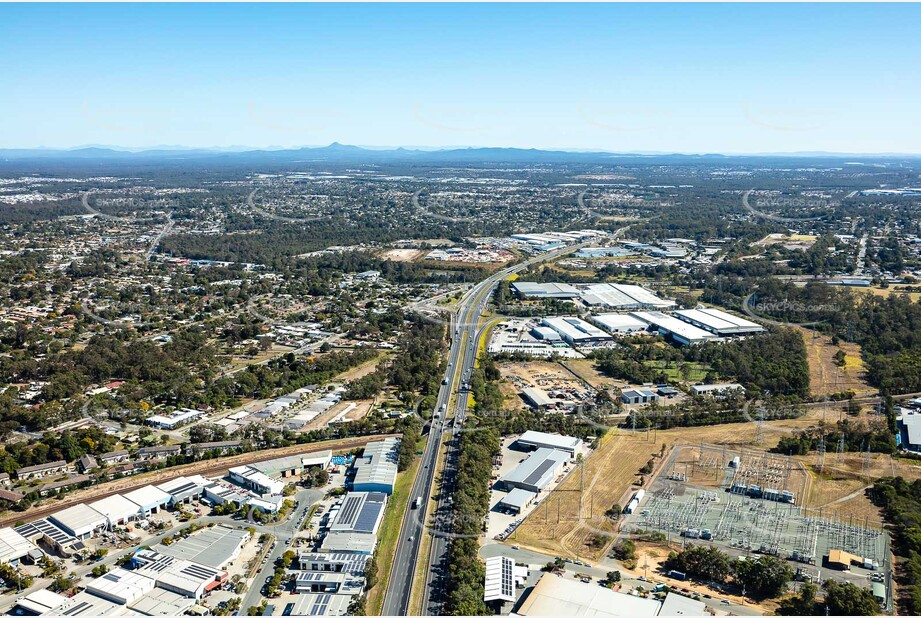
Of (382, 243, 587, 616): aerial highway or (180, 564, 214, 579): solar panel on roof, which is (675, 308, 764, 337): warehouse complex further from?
(180, 564, 214, 579): solar panel on roof

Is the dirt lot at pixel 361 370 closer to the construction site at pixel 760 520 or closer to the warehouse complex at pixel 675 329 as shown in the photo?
the construction site at pixel 760 520

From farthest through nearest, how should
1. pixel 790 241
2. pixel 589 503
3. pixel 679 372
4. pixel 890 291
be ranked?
pixel 790 241
pixel 890 291
pixel 679 372
pixel 589 503

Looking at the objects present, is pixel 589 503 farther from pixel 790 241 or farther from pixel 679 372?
pixel 790 241

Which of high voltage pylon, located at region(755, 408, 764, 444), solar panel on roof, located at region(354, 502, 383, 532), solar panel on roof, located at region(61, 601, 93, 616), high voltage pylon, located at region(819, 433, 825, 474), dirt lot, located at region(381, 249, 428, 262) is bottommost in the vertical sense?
high voltage pylon, located at region(755, 408, 764, 444)

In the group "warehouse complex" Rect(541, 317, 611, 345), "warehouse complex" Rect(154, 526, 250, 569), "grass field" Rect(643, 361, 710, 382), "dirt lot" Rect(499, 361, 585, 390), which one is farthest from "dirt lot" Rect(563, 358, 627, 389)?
"warehouse complex" Rect(154, 526, 250, 569)

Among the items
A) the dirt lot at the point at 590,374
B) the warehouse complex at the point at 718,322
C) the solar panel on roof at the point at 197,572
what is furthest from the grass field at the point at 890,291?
the solar panel on roof at the point at 197,572

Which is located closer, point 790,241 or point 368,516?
point 368,516

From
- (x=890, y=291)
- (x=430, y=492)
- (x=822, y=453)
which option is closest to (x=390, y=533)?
(x=430, y=492)

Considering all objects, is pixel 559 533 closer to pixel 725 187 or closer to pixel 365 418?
pixel 365 418
